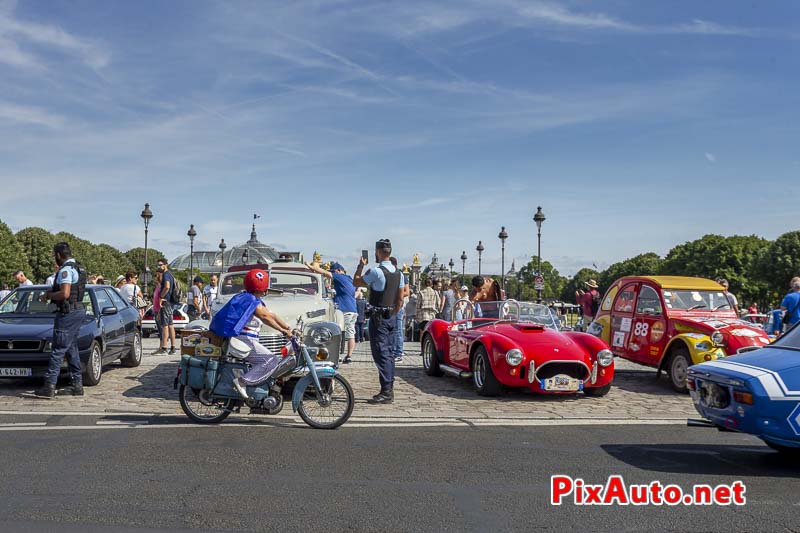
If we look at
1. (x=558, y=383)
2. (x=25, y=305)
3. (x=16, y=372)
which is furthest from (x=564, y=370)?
(x=25, y=305)

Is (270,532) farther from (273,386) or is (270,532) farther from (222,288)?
(222,288)

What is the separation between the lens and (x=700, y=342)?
1153 cm

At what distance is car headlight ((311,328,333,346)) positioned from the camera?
9.98 metres

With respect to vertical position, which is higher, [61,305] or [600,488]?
[61,305]

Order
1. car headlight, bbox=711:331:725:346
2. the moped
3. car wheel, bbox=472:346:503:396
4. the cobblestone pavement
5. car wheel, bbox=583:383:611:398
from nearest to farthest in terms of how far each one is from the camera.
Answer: the moped < the cobblestone pavement < car wheel, bbox=472:346:503:396 < car wheel, bbox=583:383:611:398 < car headlight, bbox=711:331:725:346

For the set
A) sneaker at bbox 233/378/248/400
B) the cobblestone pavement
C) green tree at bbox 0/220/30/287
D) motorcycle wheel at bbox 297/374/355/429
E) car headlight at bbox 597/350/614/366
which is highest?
green tree at bbox 0/220/30/287

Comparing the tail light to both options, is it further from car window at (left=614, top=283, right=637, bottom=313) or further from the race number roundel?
car window at (left=614, top=283, right=637, bottom=313)

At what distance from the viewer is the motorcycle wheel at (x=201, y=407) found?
8461 millimetres

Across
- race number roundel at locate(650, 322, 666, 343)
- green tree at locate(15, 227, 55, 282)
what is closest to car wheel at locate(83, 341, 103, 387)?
race number roundel at locate(650, 322, 666, 343)

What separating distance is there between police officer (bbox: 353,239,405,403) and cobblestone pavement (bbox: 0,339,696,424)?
0.39 m

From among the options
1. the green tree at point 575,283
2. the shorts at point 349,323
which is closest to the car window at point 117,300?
the shorts at point 349,323

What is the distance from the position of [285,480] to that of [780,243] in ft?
241

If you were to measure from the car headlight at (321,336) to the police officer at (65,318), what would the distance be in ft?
10.2

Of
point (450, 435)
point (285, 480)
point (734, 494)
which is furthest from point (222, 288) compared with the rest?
point (734, 494)
